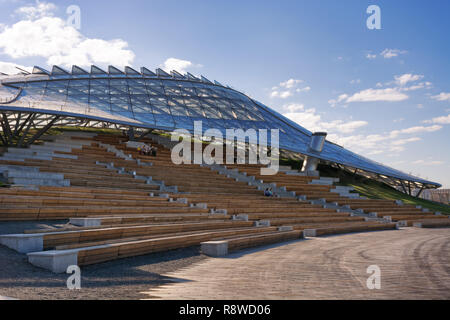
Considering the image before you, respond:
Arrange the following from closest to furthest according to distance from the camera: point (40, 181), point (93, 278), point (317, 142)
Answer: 1. point (93, 278)
2. point (40, 181)
3. point (317, 142)

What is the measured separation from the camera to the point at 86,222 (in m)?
9.61

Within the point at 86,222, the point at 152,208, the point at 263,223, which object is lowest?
the point at 263,223

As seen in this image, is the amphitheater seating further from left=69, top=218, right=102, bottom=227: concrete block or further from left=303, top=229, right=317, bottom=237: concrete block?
left=303, top=229, right=317, bottom=237: concrete block

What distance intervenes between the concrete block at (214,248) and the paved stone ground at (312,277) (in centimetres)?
33

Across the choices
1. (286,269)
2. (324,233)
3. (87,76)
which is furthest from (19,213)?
(87,76)

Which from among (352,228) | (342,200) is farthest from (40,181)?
(342,200)

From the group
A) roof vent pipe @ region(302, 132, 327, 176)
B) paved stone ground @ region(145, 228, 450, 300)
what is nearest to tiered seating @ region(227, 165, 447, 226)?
roof vent pipe @ region(302, 132, 327, 176)

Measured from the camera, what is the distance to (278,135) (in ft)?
115

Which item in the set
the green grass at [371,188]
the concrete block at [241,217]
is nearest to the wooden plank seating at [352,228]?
the concrete block at [241,217]

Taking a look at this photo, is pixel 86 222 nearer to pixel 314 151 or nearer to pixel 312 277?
pixel 312 277

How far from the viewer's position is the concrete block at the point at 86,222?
378 inches

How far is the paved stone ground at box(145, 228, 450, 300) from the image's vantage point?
4871mm

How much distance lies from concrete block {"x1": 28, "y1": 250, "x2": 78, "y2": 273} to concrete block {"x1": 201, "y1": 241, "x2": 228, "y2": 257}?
377 centimetres

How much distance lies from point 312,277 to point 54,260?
14.1 feet
